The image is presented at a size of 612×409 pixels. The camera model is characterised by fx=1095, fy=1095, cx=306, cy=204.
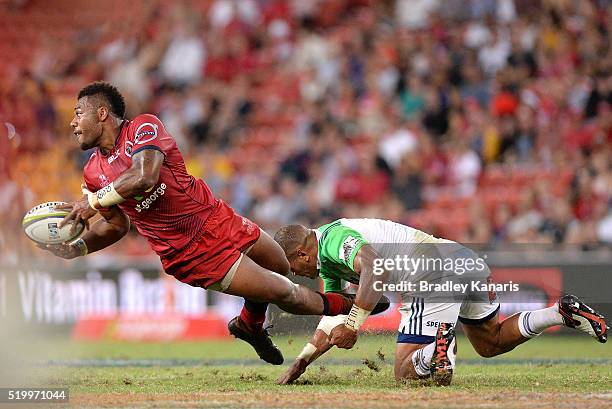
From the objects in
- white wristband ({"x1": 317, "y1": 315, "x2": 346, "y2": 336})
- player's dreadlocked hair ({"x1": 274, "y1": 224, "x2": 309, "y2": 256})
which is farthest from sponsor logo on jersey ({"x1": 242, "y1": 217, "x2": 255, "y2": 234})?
white wristband ({"x1": 317, "y1": 315, "x2": 346, "y2": 336})

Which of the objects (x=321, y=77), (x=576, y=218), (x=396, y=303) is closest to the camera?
(x=396, y=303)

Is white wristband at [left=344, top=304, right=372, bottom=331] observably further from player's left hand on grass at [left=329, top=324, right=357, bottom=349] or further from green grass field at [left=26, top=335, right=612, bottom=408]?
green grass field at [left=26, top=335, right=612, bottom=408]

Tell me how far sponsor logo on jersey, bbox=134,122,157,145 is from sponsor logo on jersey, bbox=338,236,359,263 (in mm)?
1743

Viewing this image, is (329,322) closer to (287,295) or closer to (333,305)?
(333,305)

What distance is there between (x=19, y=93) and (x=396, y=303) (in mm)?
13298

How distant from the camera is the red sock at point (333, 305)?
9344 mm

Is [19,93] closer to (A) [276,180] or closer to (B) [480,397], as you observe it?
(A) [276,180]

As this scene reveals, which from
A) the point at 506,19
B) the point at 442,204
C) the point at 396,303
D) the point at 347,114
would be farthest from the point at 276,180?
the point at 396,303

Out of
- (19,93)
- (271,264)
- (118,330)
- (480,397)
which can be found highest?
(19,93)

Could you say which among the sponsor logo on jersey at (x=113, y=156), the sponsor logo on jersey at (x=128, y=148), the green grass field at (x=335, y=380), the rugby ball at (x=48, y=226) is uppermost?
the sponsor logo on jersey at (x=128, y=148)

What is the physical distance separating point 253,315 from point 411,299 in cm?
144

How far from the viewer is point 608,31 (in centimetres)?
1761

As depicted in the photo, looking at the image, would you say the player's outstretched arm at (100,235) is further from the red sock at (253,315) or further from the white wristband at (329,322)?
the white wristband at (329,322)

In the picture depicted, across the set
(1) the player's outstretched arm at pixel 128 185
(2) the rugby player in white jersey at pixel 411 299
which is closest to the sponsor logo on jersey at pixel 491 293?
(2) the rugby player in white jersey at pixel 411 299
